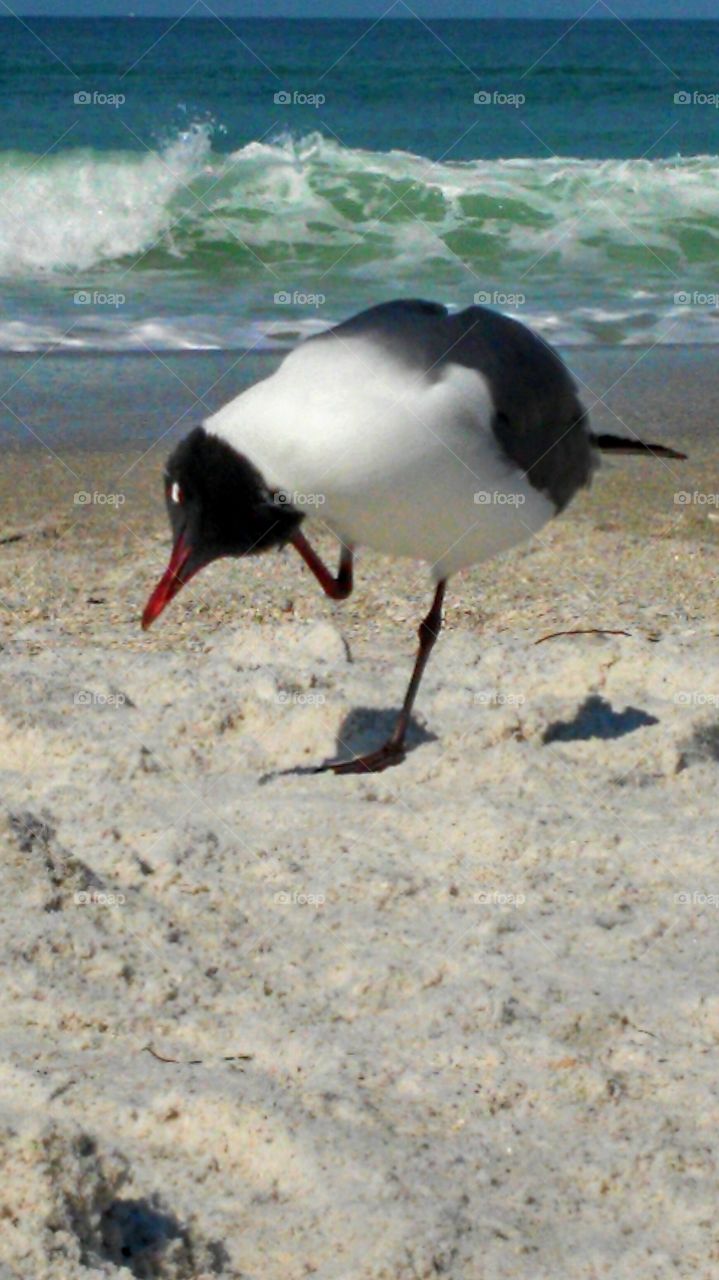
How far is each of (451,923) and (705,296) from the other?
32.5 feet

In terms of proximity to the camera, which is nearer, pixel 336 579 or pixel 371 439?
pixel 371 439

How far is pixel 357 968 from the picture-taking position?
283 centimetres

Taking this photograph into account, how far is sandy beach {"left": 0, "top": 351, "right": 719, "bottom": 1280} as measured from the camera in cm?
213

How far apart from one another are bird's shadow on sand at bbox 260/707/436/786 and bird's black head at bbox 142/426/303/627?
58 cm

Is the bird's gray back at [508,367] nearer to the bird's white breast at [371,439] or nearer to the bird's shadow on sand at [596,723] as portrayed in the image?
the bird's white breast at [371,439]

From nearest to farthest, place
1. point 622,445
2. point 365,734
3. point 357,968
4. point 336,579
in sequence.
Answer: point 357,968 → point 365,734 → point 336,579 → point 622,445

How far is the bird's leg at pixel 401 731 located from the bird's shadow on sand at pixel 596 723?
1.15 feet

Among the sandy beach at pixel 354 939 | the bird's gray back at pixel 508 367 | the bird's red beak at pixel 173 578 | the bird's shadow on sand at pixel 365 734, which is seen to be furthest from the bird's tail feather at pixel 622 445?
the bird's red beak at pixel 173 578

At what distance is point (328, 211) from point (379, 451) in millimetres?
12512

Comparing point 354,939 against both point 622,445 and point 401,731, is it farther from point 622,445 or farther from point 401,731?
point 622,445

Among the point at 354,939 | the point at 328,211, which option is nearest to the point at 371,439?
the point at 354,939

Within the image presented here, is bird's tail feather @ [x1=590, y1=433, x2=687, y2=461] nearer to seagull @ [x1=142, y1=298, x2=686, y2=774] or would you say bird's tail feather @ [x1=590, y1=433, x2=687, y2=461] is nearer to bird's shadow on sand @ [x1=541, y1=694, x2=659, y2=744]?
seagull @ [x1=142, y1=298, x2=686, y2=774]

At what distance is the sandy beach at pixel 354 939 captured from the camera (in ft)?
7.00

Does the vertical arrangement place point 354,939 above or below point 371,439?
below
